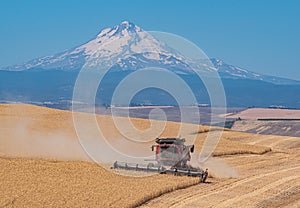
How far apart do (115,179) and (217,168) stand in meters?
8.73

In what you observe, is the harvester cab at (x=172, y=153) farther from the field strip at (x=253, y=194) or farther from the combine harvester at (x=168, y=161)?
the field strip at (x=253, y=194)

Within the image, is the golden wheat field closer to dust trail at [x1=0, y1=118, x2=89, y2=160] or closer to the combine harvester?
dust trail at [x1=0, y1=118, x2=89, y2=160]

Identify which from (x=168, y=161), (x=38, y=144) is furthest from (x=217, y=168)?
(x=38, y=144)

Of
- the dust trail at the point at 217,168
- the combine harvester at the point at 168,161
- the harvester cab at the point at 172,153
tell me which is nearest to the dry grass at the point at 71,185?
the combine harvester at the point at 168,161

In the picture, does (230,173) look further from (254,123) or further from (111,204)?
(254,123)

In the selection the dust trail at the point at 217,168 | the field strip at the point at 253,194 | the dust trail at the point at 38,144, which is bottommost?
the field strip at the point at 253,194

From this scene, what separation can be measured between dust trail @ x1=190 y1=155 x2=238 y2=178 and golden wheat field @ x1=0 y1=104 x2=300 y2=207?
0.06 meters

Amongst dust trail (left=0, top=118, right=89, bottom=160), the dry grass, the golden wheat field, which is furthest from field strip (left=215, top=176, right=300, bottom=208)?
dust trail (left=0, top=118, right=89, bottom=160)

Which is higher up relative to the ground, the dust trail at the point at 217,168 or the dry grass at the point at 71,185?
the dust trail at the point at 217,168

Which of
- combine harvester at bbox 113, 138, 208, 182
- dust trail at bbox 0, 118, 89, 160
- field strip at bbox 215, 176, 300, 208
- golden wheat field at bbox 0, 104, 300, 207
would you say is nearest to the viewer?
golden wheat field at bbox 0, 104, 300, 207

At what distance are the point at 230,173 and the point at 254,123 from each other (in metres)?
80.9

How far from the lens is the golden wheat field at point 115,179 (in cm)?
2316

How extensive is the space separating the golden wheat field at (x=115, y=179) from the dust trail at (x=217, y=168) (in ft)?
0.20

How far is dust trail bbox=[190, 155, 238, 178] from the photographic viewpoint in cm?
3269
